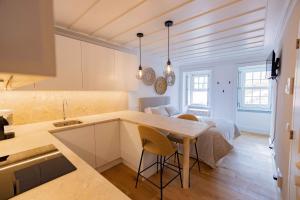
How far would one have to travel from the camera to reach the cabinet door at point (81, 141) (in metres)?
1.93

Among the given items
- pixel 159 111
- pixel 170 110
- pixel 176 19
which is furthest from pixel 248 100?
pixel 176 19

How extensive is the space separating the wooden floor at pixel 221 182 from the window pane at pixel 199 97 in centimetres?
292

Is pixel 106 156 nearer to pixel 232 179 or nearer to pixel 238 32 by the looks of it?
pixel 232 179

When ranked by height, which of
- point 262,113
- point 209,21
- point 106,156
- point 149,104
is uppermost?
point 209,21

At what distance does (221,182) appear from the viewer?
213 centimetres

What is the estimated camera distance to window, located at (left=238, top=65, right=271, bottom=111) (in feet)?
15.1

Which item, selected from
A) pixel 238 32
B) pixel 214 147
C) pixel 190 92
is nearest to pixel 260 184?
pixel 214 147

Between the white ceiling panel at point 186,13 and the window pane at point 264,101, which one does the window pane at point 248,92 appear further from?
the white ceiling panel at point 186,13

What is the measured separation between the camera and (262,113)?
181 inches

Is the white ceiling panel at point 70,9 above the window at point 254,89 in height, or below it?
above

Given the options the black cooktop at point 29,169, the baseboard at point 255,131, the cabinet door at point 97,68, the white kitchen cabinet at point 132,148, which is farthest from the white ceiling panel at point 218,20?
the baseboard at point 255,131

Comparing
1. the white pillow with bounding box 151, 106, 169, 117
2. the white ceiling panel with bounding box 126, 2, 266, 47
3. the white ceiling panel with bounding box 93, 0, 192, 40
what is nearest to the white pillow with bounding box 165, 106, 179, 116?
the white pillow with bounding box 151, 106, 169, 117

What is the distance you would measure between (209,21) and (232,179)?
7.92ft

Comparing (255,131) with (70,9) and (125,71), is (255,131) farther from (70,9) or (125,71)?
(70,9)
